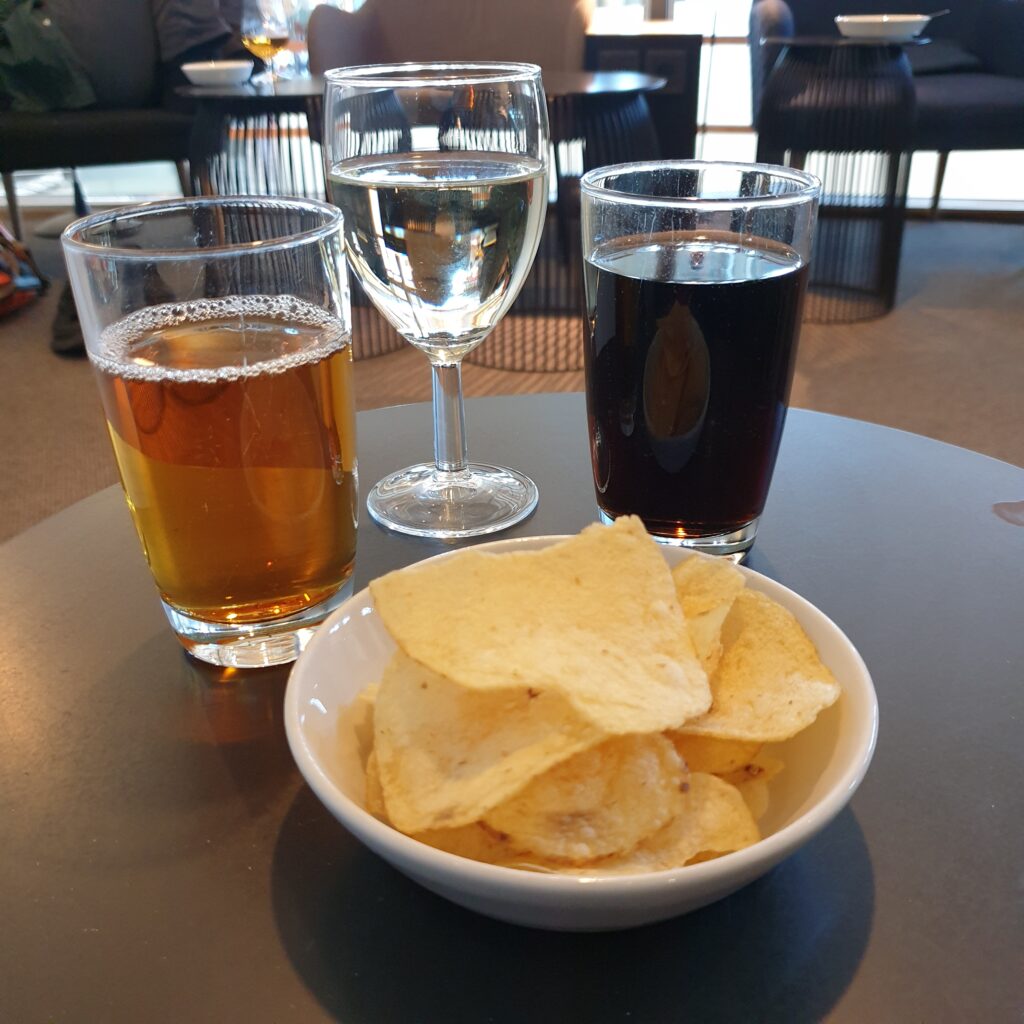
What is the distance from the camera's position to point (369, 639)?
471 mm

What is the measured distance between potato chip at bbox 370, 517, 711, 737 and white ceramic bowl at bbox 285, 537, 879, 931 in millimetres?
51

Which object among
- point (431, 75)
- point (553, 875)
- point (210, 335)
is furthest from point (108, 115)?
point (553, 875)

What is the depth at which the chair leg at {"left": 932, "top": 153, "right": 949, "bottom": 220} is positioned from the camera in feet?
10.9

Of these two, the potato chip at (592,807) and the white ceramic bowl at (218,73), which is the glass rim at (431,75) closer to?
→ the potato chip at (592,807)

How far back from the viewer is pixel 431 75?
70 cm

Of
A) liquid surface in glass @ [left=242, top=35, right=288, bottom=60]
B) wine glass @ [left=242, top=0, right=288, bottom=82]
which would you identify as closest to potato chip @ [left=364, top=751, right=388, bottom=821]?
wine glass @ [left=242, top=0, right=288, bottom=82]

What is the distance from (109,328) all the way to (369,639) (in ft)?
0.65

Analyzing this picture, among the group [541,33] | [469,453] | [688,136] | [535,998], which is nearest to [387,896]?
[535,998]

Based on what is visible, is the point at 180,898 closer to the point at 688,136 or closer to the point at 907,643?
the point at 907,643

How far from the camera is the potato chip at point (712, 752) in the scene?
15.2 inches

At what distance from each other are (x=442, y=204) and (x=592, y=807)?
451 millimetres

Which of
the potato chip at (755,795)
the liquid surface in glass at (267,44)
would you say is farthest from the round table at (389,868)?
the liquid surface in glass at (267,44)

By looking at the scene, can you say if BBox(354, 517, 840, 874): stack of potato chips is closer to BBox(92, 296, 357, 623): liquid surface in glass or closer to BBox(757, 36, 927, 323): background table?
BBox(92, 296, 357, 623): liquid surface in glass

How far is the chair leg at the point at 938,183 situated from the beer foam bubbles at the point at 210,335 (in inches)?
131
